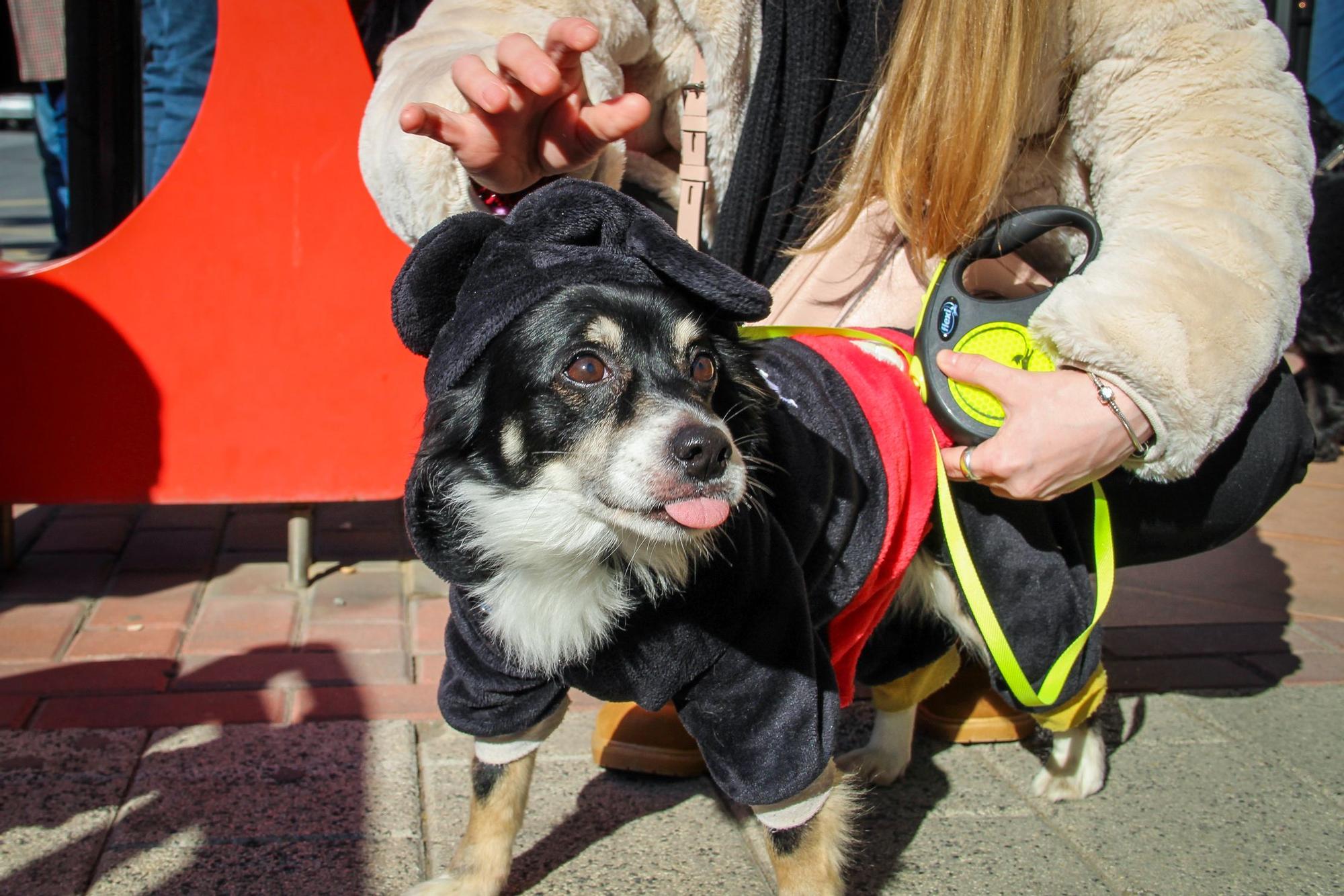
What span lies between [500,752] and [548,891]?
0.35 meters

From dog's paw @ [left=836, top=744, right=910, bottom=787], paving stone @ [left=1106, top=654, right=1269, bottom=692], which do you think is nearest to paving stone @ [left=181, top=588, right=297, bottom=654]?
dog's paw @ [left=836, top=744, right=910, bottom=787]

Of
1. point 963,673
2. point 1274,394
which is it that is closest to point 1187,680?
point 963,673

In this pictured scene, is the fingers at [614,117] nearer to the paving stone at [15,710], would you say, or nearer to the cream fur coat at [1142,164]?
the cream fur coat at [1142,164]

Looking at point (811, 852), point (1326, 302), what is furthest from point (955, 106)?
point (1326, 302)

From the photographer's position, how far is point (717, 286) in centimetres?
167

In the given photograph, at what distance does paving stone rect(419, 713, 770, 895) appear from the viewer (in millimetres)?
2158

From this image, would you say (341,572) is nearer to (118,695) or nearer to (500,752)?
(118,695)

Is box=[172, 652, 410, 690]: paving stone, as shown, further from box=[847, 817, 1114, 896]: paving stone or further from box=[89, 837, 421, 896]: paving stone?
box=[847, 817, 1114, 896]: paving stone

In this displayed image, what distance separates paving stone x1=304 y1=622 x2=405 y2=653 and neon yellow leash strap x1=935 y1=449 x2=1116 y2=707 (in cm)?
161

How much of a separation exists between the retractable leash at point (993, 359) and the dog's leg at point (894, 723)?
35 centimetres

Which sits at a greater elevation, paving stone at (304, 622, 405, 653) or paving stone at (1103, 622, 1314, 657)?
paving stone at (1103, 622, 1314, 657)

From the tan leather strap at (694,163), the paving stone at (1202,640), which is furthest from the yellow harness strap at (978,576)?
the paving stone at (1202,640)

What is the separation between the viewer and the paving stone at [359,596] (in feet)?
10.4

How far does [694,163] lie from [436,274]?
0.76 meters
